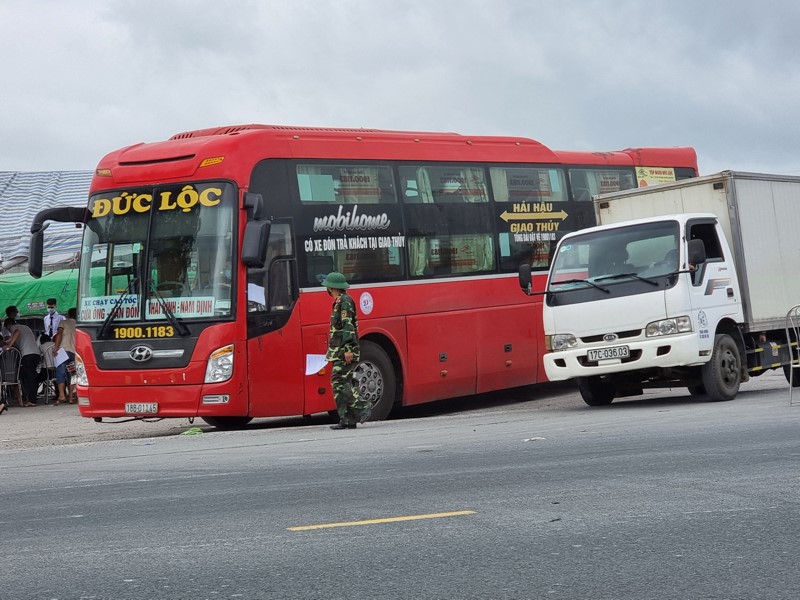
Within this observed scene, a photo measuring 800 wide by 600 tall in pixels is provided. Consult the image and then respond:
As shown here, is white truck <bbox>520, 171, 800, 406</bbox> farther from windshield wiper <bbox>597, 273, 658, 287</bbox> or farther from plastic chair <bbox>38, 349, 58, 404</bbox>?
plastic chair <bbox>38, 349, 58, 404</bbox>

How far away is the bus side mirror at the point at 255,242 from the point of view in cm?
1508

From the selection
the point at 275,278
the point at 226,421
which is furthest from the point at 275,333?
the point at 226,421

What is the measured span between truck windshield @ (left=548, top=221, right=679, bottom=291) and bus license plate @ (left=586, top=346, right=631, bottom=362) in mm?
881

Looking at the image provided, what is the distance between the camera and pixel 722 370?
53.0 ft

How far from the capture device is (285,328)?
16047 mm

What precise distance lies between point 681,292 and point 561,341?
5.57 ft

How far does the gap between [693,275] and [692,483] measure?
7.60 metres

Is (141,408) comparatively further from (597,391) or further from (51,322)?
(51,322)

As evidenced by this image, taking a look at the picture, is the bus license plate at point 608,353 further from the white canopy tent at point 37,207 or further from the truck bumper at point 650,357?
the white canopy tent at point 37,207

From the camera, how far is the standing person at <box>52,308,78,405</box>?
84.7 feet

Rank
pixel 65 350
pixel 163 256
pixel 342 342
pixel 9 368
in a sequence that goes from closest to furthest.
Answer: pixel 342 342
pixel 163 256
pixel 9 368
pixel 65 350

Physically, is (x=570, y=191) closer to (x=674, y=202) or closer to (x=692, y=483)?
(x=674, y=202)

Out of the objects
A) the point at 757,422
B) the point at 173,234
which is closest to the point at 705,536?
the point at 757,422

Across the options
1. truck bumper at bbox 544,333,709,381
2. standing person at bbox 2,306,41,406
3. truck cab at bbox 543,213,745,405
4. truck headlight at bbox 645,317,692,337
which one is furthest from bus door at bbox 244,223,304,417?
standing person at bbox 2,306,41,406
